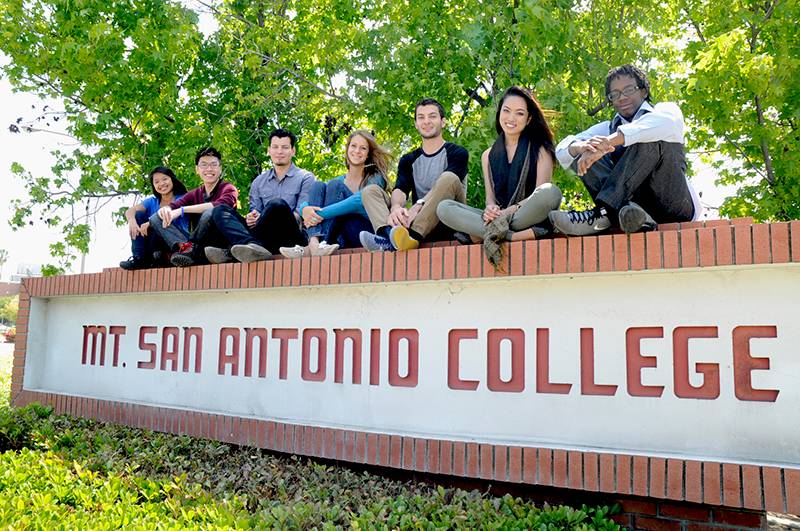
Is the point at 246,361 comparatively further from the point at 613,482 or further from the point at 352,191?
the point at 613,482

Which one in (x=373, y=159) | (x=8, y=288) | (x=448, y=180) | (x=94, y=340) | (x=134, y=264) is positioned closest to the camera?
(x=448, y=180)

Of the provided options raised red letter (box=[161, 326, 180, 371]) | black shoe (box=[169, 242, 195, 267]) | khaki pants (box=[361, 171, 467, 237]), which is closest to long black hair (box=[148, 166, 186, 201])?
black shoe (box=[169, 242, 195, 267])

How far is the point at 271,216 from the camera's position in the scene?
17.1 ft

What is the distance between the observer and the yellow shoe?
4121mm

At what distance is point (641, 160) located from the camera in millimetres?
3547

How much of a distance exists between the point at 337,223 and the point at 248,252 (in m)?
0.70

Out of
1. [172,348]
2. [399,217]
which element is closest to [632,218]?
[399,217]

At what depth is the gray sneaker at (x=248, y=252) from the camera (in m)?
4.86

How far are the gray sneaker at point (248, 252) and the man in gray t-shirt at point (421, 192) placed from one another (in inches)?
32.2

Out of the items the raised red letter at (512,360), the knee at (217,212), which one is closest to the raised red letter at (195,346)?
the knee at (217,212)

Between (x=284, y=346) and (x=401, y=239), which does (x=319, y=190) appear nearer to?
(x=284, y=346)

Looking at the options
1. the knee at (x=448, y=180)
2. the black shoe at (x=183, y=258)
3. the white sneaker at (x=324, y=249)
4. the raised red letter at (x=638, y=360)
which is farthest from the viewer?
the black shoe at (x=183, y=258)

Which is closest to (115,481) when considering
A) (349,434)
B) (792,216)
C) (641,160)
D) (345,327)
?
(349,434)

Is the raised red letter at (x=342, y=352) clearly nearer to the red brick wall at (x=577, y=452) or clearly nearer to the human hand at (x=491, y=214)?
the red brick wall at (x=577, y=452)
